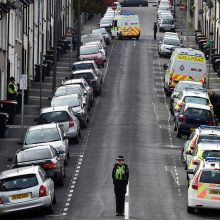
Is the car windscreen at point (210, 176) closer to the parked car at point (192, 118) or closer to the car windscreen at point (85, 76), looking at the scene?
the parked car at point (192, 118)

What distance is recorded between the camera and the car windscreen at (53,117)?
52156 mm

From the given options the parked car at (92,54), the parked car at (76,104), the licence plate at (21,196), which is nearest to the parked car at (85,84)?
the parked car at (76,104)

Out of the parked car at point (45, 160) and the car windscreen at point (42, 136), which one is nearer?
the parked car at point (45, 160)

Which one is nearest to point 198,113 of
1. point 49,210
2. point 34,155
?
Result: point 34,155

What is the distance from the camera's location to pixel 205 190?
36125 mm

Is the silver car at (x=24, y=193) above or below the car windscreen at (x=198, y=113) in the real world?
above

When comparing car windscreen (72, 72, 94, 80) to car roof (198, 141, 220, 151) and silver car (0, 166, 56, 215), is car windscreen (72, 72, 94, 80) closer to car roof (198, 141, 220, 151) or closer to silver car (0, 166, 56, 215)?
car roof (198, 141, 220, 151)

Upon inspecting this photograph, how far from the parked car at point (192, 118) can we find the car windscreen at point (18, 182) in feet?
60.2

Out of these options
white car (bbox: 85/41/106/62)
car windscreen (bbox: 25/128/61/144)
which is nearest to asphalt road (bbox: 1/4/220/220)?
car windscreen (bbox: 25/128/61/144)

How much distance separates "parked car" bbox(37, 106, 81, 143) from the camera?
51.9 m

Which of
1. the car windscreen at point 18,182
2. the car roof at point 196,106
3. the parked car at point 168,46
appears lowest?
the parked car at point 168,46

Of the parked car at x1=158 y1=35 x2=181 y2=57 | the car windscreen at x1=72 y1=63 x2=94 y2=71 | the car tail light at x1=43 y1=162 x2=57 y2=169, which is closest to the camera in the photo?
the car tail light at x1=43 y1=162 x2=57 y2=169

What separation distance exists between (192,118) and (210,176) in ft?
57.5

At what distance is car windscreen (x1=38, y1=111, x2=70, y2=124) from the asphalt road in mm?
1301
